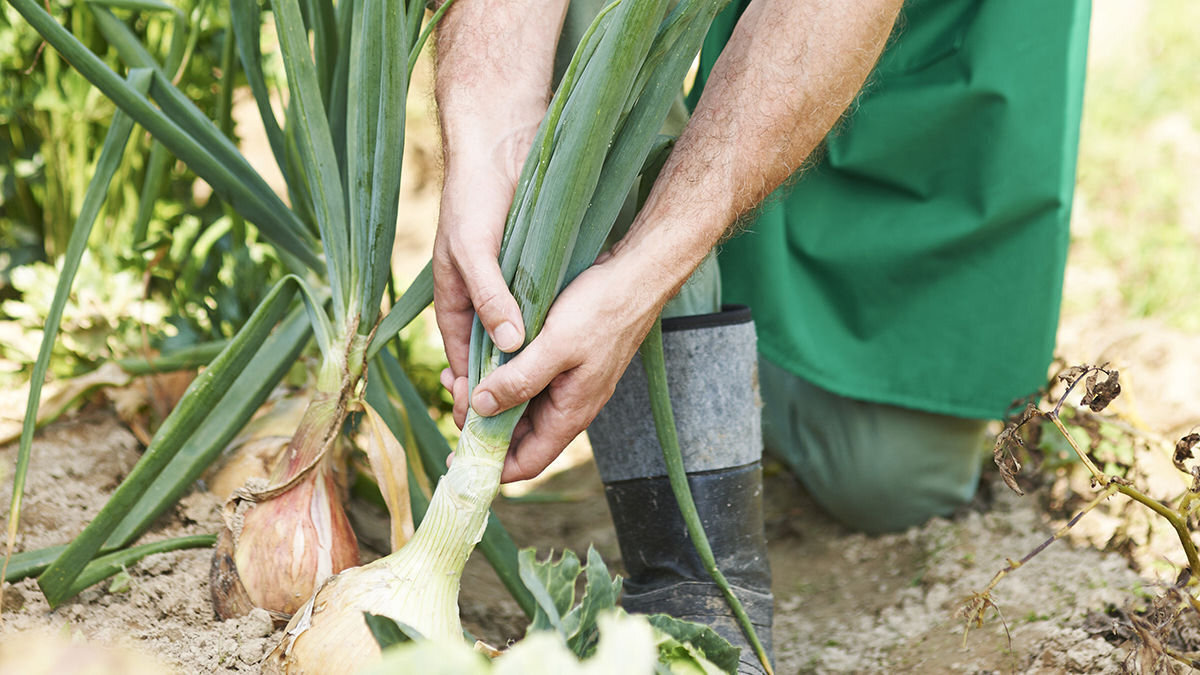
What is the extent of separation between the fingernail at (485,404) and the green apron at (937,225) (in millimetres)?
591

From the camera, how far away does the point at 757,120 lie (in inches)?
35.1

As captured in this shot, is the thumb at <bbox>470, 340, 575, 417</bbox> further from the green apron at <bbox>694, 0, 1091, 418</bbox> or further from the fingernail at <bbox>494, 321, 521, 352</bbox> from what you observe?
the green apron at <bbox>694, 0, 1091, 418</bbox>

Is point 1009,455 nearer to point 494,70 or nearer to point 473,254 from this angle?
point 473,254

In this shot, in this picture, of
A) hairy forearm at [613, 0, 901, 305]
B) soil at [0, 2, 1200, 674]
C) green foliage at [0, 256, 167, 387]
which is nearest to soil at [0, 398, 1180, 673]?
soil at [0, 2, 1200, 674]

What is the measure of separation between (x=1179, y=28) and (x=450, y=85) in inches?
129

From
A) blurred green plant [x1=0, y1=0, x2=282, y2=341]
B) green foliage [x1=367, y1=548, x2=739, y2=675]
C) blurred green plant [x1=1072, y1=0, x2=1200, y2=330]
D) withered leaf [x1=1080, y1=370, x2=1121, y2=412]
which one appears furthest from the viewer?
blurred green plant [x1=1072, y1=0, x2=1200, y2=330]

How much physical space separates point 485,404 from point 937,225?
865 mm

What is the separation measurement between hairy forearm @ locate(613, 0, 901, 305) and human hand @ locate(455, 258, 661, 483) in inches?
2.0

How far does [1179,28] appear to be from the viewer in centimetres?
324

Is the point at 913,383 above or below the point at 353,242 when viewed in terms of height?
below

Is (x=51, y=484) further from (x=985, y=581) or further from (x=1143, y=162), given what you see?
(x=1143, y=162)

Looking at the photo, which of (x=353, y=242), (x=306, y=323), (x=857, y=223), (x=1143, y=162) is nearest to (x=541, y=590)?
(x=353, y=242)

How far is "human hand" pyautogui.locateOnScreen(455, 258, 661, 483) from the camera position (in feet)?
2.53

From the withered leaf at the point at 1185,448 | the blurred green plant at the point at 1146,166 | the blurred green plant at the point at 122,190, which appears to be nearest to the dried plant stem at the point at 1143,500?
the withered leaf at the point at 1185,448
